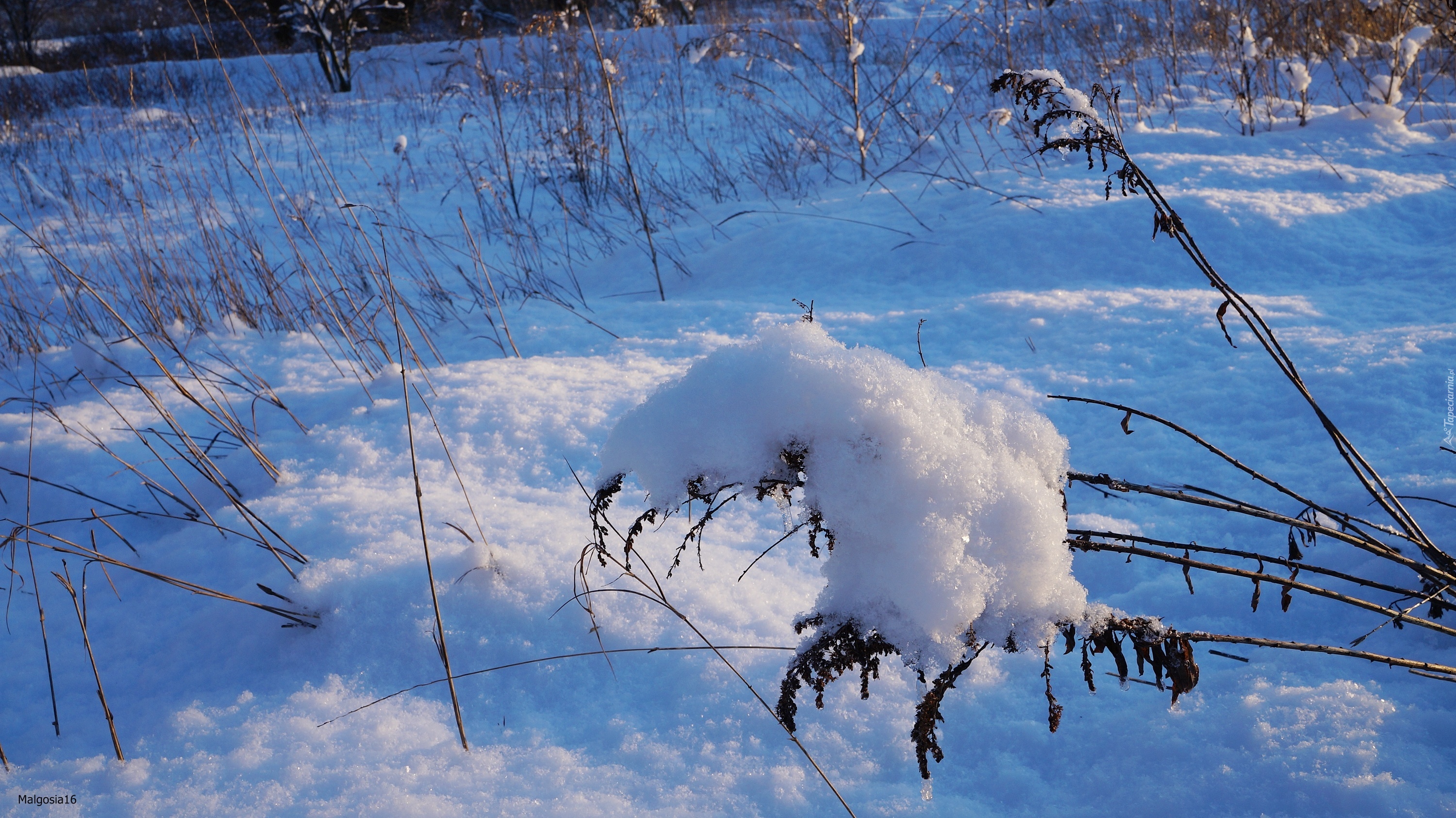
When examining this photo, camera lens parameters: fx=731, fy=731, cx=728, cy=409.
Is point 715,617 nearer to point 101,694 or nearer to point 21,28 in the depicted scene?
point 101,694

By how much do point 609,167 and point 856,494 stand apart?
499 cm

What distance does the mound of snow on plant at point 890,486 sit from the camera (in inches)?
22.4

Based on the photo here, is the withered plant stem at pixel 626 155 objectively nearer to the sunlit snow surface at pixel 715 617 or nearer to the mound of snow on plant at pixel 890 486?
the sunlit snow surface at pixel 715 617

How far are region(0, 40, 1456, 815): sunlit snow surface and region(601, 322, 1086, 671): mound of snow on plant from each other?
0.45 m

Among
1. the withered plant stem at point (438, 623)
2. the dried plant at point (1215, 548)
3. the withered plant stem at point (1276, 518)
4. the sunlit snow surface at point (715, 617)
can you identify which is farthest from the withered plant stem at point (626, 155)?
the withered plant stem at point (1276, 518)

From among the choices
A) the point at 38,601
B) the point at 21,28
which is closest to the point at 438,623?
the point at 38,601

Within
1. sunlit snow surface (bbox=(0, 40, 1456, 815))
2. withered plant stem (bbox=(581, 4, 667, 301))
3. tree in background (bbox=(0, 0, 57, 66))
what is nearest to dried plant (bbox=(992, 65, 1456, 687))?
sunlit snow surface (bbox=(0, 40, 1456, 815))

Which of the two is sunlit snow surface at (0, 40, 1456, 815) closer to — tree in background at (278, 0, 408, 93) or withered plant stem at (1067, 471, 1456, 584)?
withered plant stem at (1067, 471, 1456, 584)

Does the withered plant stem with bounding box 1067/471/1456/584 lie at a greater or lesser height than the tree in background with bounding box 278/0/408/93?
lesser

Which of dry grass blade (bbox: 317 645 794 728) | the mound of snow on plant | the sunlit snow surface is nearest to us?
the mound of snow on plant

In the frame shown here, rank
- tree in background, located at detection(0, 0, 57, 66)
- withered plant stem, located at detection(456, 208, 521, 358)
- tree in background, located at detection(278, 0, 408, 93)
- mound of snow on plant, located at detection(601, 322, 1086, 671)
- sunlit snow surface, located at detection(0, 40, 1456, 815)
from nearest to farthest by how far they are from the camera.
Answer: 1. mound of snow on plant, located at detection(601, 322, 1086, 671)
2. sunlit snow surface, located at detection(0, 40, 1456, 815)
3. withered plant stem, located at detection(456, 208, 521, 358)
4. tree in background, located at detection(278, 0, 408, 93)
5. tree in background, located at detection(0, 0, 57, 66)

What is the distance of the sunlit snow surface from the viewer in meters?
0.91

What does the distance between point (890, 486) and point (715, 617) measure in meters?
0.69

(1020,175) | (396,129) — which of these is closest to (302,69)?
(396,129)
